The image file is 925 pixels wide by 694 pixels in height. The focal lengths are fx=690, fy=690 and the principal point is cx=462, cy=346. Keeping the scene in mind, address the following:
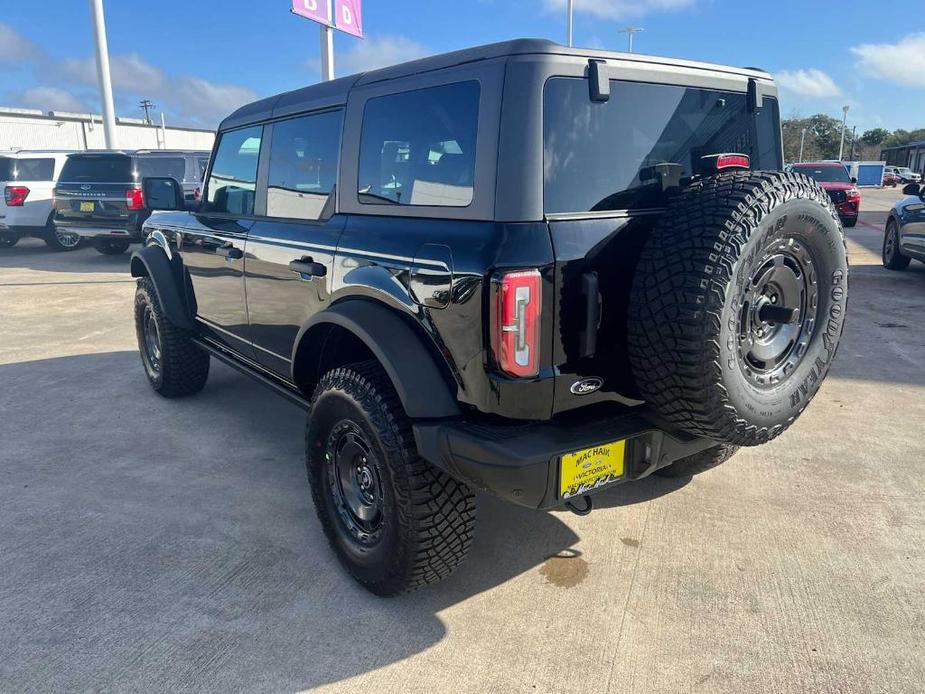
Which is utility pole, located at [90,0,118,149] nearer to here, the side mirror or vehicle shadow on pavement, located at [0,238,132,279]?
vehicle shadow on pavement, located at [0,238,132,279]

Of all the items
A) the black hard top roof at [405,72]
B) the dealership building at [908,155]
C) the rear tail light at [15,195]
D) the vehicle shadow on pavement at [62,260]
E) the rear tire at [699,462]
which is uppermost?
the dealership building at [908,155]

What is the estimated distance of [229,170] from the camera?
4.02 meters

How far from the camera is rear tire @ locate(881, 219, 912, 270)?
9960 mm

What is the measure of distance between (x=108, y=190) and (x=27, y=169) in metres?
2.83

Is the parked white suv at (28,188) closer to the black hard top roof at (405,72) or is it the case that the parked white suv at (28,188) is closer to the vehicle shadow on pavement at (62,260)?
the vehicle shadow on pavement at (62,260)

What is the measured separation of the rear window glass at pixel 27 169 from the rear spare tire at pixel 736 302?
45.7ft

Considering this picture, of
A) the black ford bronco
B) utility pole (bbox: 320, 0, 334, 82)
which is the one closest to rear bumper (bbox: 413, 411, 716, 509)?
the black ford bronco

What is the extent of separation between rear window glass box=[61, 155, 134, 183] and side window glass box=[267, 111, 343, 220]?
950 cm

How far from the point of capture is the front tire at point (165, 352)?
4.68m

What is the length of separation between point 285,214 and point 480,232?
4.83 ft

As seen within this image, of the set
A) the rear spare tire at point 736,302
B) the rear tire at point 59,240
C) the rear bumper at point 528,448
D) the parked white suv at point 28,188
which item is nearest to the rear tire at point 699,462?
the rear spare tire at point 736,302

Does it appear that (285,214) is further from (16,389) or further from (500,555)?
(16,389)

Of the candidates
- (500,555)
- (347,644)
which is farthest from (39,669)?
(500,555)

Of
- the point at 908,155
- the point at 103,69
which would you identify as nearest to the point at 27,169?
the point at 103,69
